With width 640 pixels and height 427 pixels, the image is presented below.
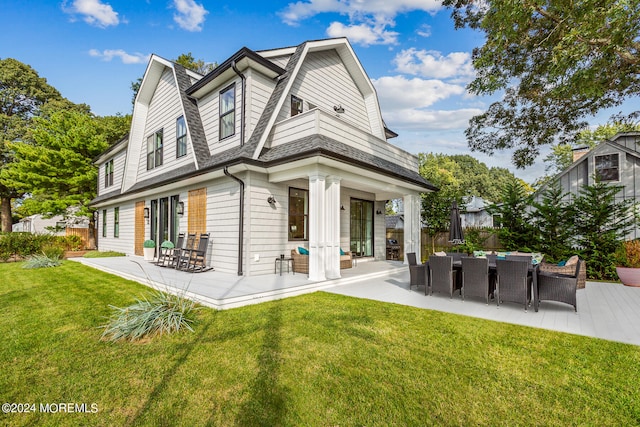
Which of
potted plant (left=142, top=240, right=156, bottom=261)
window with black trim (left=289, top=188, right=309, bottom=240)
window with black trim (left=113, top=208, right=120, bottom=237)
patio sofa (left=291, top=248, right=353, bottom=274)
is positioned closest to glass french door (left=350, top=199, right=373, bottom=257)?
window with black trim (left=289, top=188, right=309, bottom=240)

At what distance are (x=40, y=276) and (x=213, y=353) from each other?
29.4 feet

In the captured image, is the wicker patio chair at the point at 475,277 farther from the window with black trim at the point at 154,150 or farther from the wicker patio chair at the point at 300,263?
the window with black trim at the point at 154,150

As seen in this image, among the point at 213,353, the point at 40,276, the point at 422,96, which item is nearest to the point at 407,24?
the point at 422,96

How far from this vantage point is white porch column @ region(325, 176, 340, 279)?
7.21 m

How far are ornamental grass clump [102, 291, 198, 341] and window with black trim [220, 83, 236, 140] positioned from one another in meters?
5.59

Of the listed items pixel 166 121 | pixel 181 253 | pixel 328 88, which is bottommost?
pixel 181 253

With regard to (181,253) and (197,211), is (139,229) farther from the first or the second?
(181,253)

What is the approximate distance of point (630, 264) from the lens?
286 inches

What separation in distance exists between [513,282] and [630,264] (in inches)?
192

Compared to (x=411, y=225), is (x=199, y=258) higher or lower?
lower

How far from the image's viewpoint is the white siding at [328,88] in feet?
30.2

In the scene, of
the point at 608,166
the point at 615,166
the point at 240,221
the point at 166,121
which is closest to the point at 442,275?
the point at 240,221

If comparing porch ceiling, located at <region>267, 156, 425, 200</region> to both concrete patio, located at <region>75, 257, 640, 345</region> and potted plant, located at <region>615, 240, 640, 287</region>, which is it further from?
potted plant, located at <region>615, 240, 640, 287</region>

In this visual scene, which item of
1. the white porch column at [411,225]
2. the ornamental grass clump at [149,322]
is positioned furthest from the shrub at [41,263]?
the white porch column at [411,225]
